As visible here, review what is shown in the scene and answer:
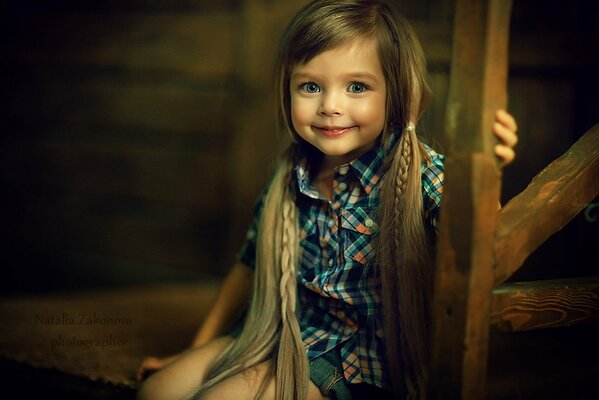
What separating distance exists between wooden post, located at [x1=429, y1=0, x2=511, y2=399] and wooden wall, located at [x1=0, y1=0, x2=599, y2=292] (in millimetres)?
1059

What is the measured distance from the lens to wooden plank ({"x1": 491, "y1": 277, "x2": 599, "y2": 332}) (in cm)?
114

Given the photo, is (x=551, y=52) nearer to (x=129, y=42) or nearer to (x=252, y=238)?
(x=252, y=238)

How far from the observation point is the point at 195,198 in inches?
111

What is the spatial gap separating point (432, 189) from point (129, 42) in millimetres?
1831

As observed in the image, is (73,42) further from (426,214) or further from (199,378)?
(426,214)

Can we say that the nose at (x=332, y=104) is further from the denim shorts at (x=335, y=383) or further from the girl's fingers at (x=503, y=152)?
the denim shorts at (x=335, y=383)

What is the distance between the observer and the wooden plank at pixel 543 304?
3.74 feet

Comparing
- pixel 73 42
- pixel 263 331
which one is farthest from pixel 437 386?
pixel 73 42

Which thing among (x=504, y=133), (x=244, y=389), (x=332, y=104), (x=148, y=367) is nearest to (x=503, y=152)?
(x=504, y=133)

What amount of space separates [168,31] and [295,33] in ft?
4.71

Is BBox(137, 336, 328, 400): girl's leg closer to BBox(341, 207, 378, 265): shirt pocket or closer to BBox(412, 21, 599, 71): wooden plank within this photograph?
BBox(341, 207, 378, 265): shirt pocket

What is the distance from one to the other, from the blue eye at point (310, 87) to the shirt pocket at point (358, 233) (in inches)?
9.7

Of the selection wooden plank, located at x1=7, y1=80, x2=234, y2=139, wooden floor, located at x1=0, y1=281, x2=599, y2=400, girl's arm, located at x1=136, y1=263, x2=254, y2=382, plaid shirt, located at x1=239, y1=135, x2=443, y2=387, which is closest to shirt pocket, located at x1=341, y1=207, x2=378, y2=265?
A: plaid shirt, located at x1=239, y1=135, x2=443, y2=387

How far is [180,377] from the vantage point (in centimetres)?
151
